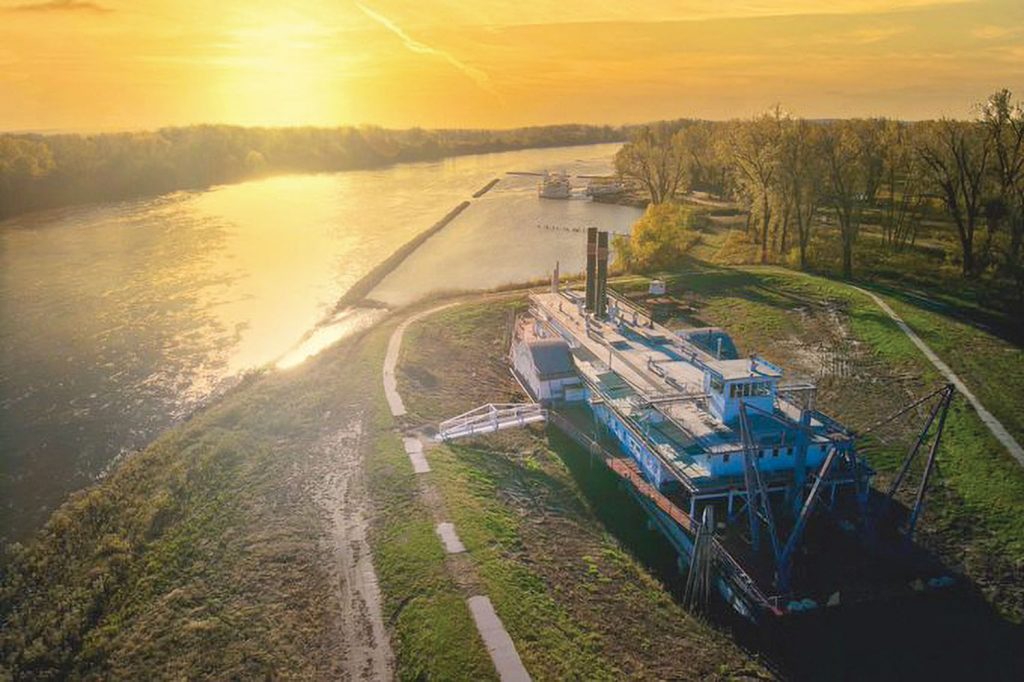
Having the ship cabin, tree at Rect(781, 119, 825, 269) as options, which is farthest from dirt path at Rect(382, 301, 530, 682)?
tree at Rect(781, 119, 825, 269)

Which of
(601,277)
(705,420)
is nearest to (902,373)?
(705,420)

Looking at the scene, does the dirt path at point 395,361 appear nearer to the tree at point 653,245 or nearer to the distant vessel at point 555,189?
the tree at point 653,245

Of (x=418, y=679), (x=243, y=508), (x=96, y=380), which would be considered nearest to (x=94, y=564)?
(x=243, y=508)

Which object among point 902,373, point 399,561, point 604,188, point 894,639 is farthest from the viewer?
point 604,188

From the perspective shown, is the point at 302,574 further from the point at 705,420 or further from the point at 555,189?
the point at 555,189

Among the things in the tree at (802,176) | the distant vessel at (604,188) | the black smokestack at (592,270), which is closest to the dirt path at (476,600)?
the black smokestack at (592,270)

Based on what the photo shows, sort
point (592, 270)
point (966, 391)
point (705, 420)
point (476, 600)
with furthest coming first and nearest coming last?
point (592, 270) < point (966, 391) < point (705, 420) < point (476, 600)

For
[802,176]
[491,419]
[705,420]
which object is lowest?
[491,419]
